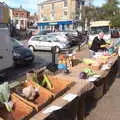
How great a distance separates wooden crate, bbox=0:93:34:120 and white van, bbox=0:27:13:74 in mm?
6675

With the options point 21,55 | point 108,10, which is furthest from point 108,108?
point 108,10

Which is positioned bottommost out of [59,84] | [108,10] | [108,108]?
[108,108]

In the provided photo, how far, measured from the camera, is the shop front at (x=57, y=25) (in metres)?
77.6

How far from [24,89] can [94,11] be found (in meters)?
71.5

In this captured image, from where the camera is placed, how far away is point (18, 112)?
567cm

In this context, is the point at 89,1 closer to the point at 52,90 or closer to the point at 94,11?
the point at 94,11

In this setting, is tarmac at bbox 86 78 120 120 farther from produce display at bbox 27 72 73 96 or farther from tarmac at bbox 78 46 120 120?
produce display at bbox 27 72 73 96

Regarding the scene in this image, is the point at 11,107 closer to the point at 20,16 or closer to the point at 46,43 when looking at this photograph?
the point at 46,43

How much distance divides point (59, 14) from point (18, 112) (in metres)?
80.2

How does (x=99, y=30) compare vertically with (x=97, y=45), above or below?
below

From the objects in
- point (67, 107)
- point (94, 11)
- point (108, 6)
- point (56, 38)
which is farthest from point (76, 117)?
point (108, 6)

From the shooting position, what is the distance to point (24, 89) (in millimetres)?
6520

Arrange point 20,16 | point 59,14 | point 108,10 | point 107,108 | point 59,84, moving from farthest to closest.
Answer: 1. point 20,16
2. point 59,14
3. point 108,10
4. point 107,108
5. point 59,84

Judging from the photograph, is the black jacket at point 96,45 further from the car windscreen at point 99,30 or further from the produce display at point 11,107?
the car windscreen at point 99,30
